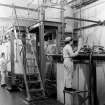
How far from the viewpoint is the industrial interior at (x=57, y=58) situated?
4453 millimetres

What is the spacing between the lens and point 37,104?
5293 mm

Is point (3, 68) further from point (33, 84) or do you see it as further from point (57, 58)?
point (57, 58)

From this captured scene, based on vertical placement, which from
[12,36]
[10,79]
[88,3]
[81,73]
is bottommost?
[10,79]

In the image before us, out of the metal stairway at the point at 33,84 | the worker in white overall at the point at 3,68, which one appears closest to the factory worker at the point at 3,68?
the worker in white overall at the point at 3,68

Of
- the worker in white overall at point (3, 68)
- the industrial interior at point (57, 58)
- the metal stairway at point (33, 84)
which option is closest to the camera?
the industrial interior at point (57, 58)

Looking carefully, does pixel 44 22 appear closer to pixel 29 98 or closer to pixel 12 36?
pixel 12 36

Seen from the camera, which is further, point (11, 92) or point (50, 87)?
point (11, 92)

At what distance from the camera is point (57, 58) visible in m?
5.71

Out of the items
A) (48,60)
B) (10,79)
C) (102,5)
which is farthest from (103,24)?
(10,79)

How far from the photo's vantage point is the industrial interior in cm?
445

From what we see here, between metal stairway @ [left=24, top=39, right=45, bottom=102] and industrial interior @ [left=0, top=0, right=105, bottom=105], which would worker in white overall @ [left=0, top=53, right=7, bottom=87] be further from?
metal stairway @ [left=24, top=39, right=45, bottom=102]

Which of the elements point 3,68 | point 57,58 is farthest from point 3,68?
point 57,58

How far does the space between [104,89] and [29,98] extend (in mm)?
2509

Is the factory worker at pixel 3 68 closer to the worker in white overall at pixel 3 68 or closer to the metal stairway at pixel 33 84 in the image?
the worker in white overall at pixel 3 68
